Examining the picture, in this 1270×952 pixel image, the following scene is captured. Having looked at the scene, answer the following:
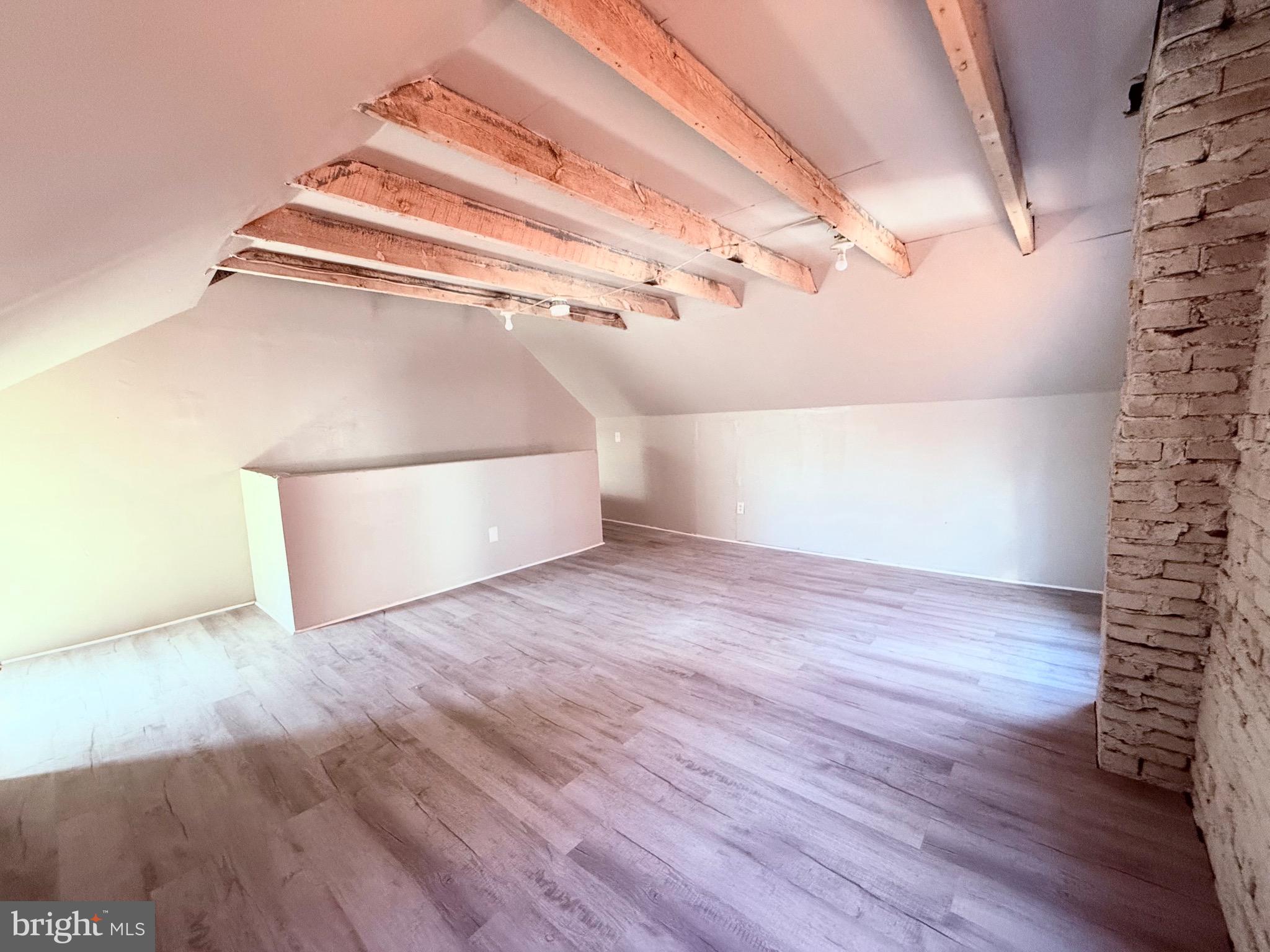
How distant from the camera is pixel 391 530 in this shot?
3.80 meters

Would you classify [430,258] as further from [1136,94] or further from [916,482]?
[916,482]

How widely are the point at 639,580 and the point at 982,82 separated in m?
3.67

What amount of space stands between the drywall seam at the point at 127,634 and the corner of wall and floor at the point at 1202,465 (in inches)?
210

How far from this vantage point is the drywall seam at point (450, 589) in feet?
11.5

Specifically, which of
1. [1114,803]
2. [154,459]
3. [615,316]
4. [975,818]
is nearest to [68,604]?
[154,459]

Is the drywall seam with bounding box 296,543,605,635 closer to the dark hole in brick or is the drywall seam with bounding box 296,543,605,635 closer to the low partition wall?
the low partition wall

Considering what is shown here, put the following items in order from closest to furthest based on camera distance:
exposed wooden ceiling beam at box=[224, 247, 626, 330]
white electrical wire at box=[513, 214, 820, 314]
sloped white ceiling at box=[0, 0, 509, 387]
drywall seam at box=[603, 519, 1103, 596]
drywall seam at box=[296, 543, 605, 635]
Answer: sloped white ceiling at box=[0, 0, 509, 387] < white electrical wire at box=[513, 214, 820, 314] < exposed wooden ceiling beam at box=[224, 247, 626, 330] < drywall seam at box=[296, 543, 605, 635] < drywall seam at box=[603, 519, 1103, 596]

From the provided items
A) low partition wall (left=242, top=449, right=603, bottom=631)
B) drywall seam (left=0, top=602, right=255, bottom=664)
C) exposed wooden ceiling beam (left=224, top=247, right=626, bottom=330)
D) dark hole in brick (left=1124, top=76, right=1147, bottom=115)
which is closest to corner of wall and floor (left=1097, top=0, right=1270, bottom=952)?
dark hole in brick (left=1124, top=76, right=1147, bottom=115)

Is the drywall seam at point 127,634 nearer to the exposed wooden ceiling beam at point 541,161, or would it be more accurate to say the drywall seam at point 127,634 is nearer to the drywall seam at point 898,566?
the exposed wooden ceiling beam at point 541,161

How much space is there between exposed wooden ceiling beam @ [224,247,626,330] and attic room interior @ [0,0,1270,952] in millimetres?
46

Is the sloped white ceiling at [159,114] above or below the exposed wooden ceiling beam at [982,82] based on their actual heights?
below

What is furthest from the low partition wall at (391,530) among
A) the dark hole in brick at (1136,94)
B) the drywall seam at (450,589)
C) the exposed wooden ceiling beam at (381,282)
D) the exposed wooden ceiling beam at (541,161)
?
the dark hole in brick at (1136,94)

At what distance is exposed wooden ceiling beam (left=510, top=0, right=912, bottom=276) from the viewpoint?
1188mm

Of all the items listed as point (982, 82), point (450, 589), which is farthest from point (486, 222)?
point (450, 589)
